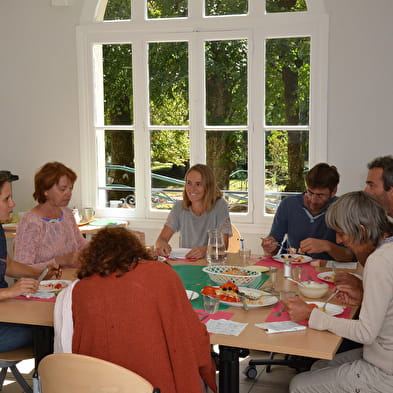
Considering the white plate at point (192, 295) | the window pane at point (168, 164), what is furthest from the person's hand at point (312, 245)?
the window pane at point (168, 164)

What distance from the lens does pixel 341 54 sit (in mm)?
4598

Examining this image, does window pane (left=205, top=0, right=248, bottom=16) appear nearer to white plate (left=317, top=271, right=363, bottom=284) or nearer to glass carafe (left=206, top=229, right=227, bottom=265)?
glass carafe (left=206, top=229, right=227, bottom=265)

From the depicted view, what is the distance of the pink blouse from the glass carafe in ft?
3.16

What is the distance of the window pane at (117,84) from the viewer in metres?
5.21

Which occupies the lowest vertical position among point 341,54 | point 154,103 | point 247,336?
point 247,336

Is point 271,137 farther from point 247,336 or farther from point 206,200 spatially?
point 247,336

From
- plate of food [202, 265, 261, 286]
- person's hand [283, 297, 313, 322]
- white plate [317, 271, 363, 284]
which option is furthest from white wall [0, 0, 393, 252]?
person's hand [283, 297, 313, 322]

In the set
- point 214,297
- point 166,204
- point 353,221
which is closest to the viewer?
point 353,221

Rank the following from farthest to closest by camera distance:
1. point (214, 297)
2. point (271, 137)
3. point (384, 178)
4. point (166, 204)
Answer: point (166, 204) < point (271, 137) < point (384, 178) < point (214, 297)

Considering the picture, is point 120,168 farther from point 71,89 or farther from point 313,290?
point 313,290

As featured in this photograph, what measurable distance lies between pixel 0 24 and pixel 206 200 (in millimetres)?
2862

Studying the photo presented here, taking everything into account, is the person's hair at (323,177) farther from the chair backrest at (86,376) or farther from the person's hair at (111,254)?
the chair backrest at (86,376)

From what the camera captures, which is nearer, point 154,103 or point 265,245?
point 265,245

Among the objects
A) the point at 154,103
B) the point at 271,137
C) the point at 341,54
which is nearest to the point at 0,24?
the point at 154,103
